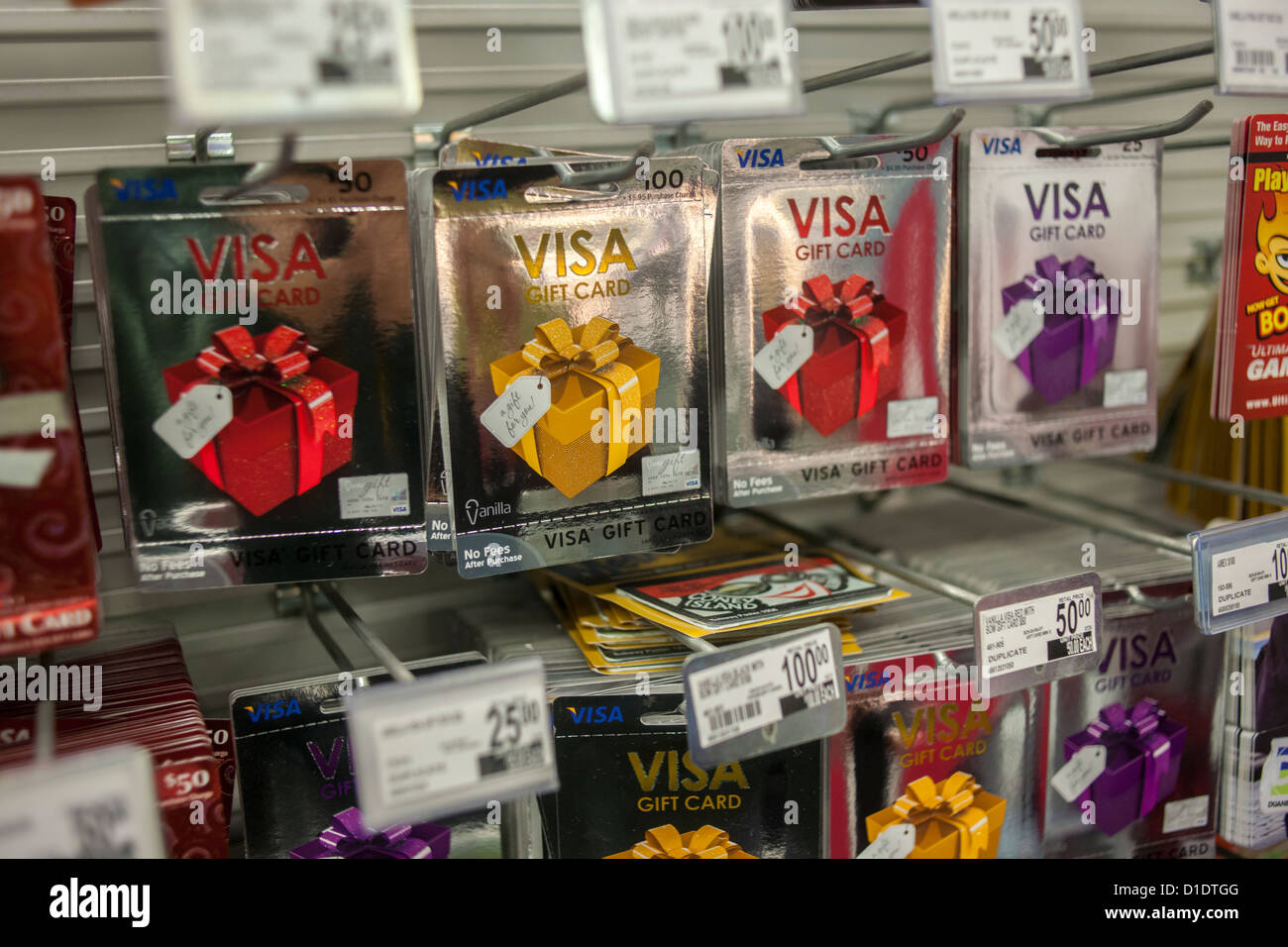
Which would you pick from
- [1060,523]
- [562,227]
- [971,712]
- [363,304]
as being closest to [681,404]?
[562,227]

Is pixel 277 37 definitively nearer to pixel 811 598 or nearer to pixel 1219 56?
pixel 811 598

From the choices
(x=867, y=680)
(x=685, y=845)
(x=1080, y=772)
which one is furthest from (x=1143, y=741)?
(x=685, y=845)

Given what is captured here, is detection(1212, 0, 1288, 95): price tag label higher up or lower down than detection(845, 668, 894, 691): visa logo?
higher up

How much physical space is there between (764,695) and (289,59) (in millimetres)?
774

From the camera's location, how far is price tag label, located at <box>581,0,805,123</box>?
3.09ft

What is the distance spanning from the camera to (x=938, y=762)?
4.76ft

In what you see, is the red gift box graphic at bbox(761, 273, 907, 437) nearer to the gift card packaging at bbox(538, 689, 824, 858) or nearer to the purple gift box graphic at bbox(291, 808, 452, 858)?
the gift card packaging at bbox(538, 689, 824, 858)

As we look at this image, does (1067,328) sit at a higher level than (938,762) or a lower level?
higher

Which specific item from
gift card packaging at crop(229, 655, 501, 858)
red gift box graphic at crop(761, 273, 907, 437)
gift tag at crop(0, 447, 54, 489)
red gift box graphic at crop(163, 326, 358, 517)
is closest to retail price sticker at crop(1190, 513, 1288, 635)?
red gift box graphic at crop(761, 273, 907, 437)

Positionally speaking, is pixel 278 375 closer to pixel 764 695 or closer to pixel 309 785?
pixel 309 785

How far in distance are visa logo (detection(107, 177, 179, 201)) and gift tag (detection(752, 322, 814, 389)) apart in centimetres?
69

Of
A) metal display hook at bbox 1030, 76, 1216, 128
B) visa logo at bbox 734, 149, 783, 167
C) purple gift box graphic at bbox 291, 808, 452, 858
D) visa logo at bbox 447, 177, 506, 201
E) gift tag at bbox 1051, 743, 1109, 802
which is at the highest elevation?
metal display hook at bbox 1030, 76, 1216, 128

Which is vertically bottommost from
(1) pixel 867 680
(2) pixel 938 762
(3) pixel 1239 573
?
(2) pixel 938 762

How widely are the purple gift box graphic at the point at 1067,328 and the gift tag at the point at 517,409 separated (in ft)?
2.20
